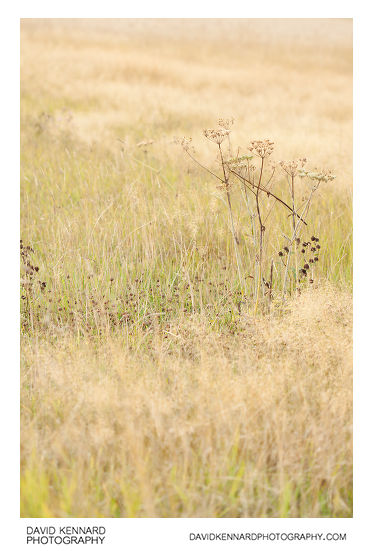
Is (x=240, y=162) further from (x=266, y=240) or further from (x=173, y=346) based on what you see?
(x=173, y=346)

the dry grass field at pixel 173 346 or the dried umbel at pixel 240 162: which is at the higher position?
the dried umbel at pixel 240 162

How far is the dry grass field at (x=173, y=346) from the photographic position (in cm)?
187

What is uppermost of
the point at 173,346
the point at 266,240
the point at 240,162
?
the point at 240,162

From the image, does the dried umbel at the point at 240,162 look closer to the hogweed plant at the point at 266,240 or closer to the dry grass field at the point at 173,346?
the hogweed plant at the point at 266,240

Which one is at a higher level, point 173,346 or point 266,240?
point 266,240

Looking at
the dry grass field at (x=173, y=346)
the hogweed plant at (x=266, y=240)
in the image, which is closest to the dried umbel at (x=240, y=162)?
the hogweed plant at (x=266, y=240)

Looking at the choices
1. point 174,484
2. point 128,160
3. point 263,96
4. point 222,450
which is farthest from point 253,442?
point 263,96

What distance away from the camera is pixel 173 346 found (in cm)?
262

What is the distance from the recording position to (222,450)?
6.36 ft

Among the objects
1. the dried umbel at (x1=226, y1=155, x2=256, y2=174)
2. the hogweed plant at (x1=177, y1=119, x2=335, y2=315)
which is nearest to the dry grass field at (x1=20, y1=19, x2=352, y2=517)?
the hogweed plant at (x1=177, y1=119, x2=335, y2=315)

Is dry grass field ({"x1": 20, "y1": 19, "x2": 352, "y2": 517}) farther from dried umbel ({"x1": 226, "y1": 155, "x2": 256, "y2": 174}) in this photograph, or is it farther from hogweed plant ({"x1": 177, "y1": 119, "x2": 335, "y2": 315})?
dried umbel ({"x1": 226, "y1": 155, "x2": 256, "y2": 174})

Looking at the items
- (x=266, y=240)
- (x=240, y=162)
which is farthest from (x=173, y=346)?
(x=266, y=240)

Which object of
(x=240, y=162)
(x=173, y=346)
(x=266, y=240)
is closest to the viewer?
(x=173, y=346)
